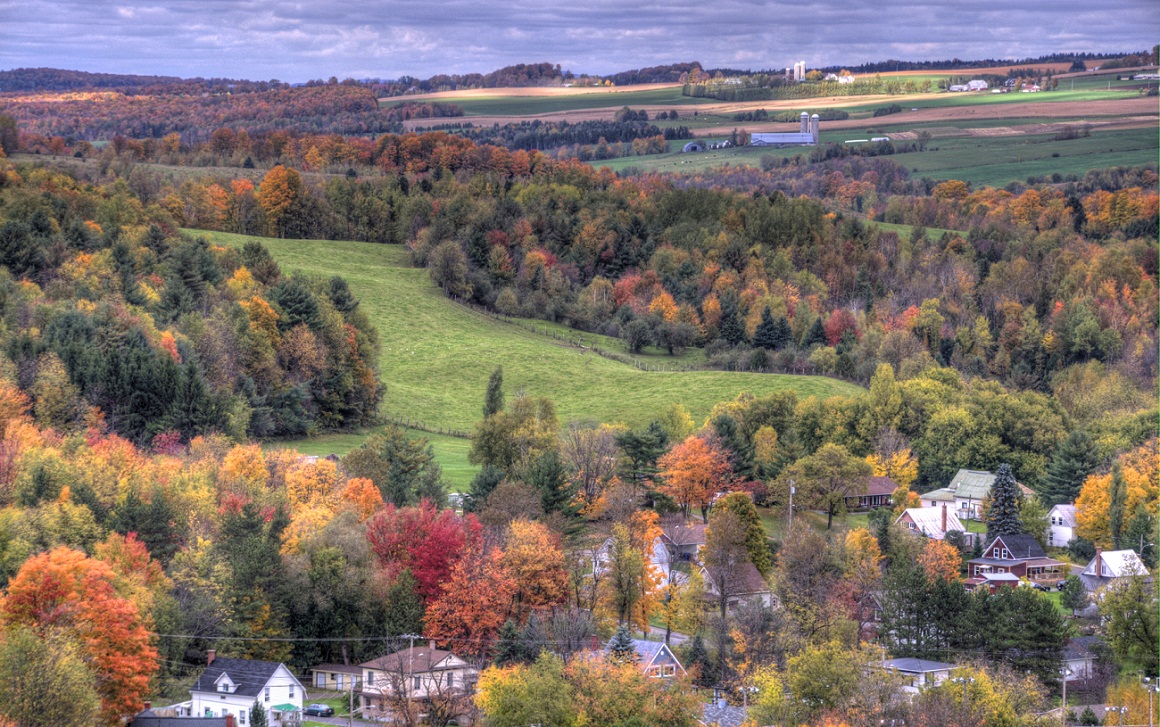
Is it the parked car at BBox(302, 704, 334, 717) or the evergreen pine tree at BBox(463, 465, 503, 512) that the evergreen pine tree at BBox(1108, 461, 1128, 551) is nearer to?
the evergreen pine tree at BBox(463, 465, 503, 512)

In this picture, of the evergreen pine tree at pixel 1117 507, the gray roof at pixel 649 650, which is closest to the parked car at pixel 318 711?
the gray roof at pixel 649 650

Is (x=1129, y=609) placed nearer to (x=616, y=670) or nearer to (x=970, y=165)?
(x=616, y=670)

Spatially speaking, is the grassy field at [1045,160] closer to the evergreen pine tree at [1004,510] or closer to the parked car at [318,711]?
the evergreen pine tree at [1004,510]

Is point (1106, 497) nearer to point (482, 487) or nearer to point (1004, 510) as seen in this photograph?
point (1004, 510)

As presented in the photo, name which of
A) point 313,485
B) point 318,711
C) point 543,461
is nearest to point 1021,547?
point 543,461

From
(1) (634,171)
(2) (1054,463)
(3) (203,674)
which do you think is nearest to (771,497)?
(2) (1054,463)
